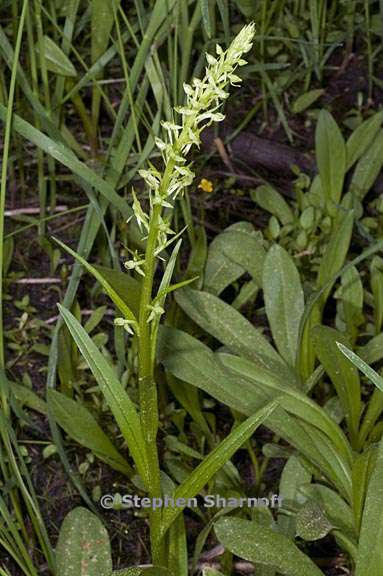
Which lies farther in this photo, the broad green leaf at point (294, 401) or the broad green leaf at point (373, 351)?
the broad green leaf at point (373, 351)

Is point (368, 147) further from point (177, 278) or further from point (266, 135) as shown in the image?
point (177, 278)

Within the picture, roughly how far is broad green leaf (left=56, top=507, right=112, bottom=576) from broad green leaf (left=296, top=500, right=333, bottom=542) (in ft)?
0.91

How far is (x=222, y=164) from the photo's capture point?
2311 millimetres

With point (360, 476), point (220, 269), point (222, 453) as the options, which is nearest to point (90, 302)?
point (220, 269)

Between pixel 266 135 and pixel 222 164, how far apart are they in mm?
163

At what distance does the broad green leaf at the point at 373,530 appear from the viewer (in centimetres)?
123

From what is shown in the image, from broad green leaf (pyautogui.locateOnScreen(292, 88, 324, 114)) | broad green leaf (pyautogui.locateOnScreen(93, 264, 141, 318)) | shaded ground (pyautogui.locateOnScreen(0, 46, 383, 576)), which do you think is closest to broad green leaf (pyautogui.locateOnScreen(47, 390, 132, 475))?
shaded ground (pyautogui.locateOnScreen(0, 46, 383, 576))

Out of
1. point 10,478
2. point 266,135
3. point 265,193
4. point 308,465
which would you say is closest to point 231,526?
point 308,465

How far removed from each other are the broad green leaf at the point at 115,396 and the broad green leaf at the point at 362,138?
1110 millimetres

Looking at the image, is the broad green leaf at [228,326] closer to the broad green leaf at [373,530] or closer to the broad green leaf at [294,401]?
the broad green leaf at [294,401]

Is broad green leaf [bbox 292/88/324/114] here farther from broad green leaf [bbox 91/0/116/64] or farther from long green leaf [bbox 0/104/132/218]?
long green leaf [bbox 0/104/132/218]

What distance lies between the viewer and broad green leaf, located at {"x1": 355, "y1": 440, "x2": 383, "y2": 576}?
4.02 ft

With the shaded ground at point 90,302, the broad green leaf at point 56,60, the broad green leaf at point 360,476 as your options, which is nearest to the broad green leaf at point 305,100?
the shaded ground at point 90,302

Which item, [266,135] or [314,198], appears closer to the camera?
[314,198]
